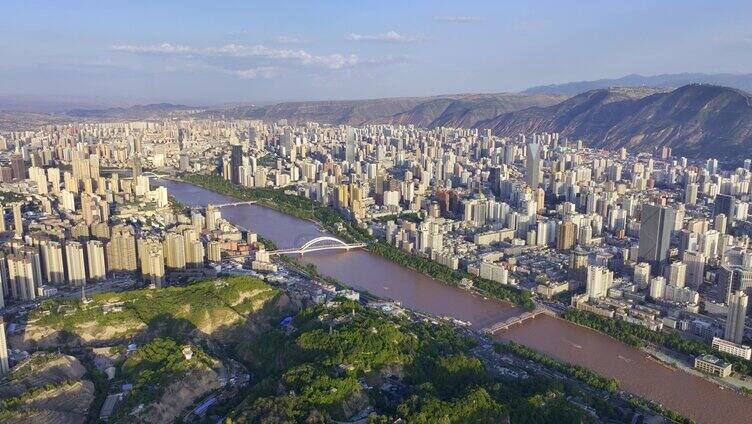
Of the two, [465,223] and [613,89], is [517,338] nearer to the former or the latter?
[465,223]

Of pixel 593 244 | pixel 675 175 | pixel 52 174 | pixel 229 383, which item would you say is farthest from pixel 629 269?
pixel 52 174

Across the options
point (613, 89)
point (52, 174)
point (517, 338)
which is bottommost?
point (517, 338)

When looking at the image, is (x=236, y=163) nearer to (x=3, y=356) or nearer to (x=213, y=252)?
(x=213, y=252)

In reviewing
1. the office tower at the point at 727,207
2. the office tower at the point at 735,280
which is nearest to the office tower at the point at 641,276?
the office tower at the point at 735,280

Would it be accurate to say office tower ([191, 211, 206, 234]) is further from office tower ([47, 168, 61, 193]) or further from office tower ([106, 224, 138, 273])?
office tower ([47, 168, 61, 193])

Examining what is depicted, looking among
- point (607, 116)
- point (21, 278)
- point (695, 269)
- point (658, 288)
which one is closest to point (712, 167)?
point (607, 116)

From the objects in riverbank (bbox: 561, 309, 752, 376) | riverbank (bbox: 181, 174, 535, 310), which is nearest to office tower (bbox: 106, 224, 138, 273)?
riverbank (bbox: 181, 174, 535, 310)
